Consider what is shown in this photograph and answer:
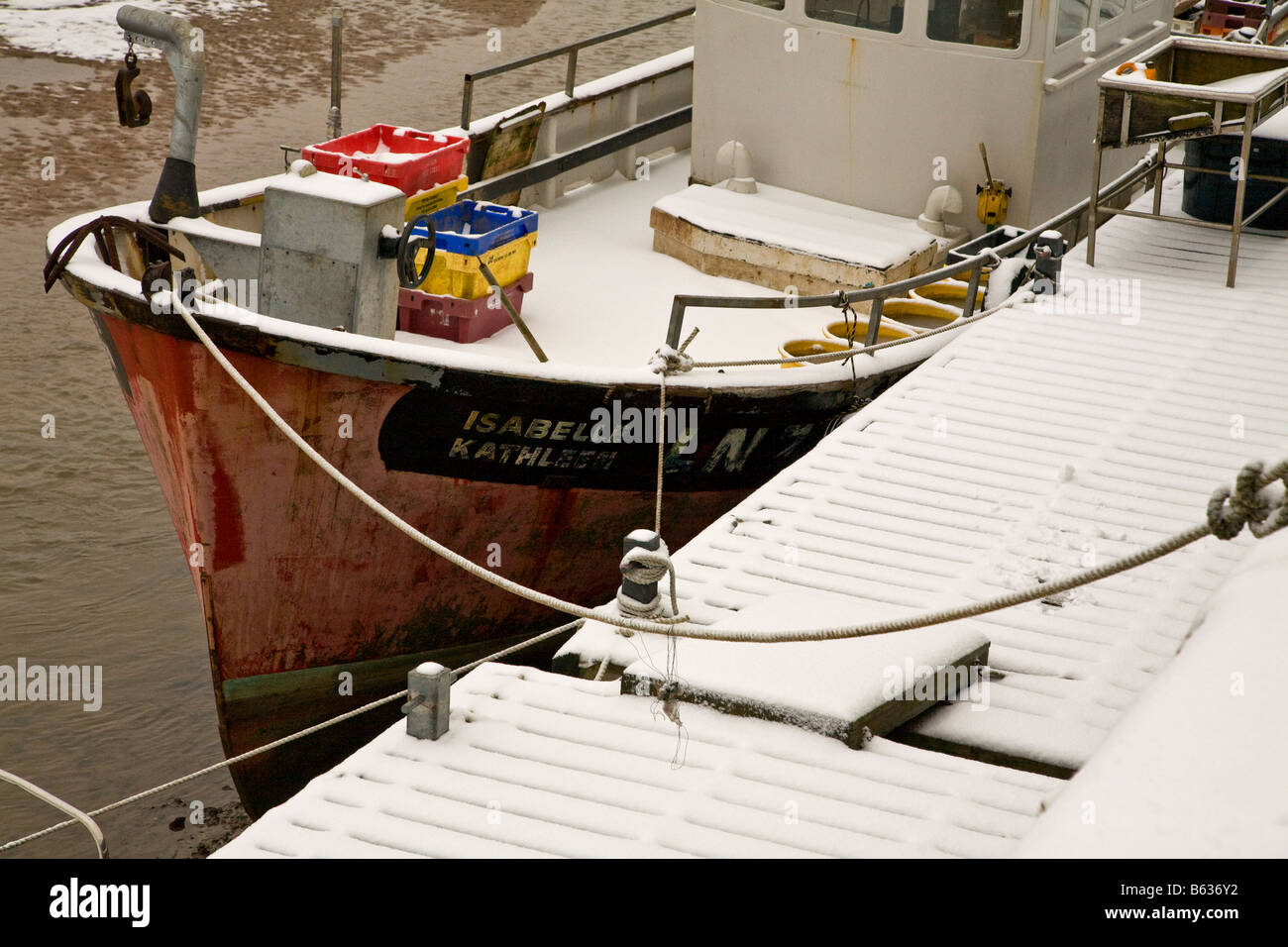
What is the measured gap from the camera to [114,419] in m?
10.8

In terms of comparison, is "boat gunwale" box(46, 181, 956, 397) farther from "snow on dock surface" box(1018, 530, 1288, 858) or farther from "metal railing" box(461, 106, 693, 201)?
"snow on dock surface" box(1018, 530, 1288, 858)

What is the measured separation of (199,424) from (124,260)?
1.22 metres

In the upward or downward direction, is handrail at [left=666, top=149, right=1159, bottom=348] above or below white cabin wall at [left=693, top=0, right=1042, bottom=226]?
below

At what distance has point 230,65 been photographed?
19.5 m

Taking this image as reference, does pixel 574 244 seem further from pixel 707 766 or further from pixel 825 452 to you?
pixel 707 766

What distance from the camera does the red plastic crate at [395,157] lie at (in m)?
6.86

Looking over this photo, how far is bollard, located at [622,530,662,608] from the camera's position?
14.8 ft

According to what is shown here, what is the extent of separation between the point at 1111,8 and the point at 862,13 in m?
1.84

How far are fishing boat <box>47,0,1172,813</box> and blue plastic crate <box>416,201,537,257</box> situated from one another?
0.11m

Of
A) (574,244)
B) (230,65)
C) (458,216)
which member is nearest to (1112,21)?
(574,244)

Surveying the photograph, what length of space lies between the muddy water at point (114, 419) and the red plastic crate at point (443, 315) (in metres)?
2.44

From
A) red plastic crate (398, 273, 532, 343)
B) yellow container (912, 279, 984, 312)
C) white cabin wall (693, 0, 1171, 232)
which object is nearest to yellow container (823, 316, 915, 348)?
yellow container (912, 279, 984, 312)

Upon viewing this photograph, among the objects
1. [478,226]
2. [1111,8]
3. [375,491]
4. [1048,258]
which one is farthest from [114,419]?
[1111,8]

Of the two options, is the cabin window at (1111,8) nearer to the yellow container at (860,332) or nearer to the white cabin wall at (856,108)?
the white cabin wall at (856,108)
